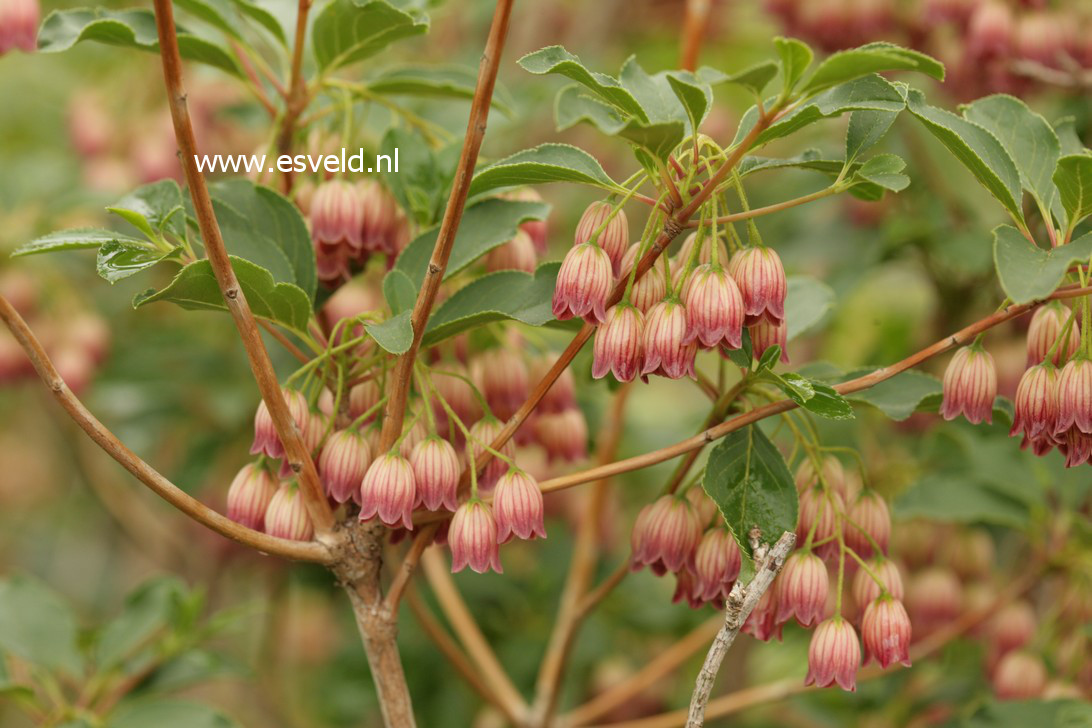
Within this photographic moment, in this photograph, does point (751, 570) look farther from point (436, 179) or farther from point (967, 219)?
point (967, 219)

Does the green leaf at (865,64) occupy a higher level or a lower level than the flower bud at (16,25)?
lower

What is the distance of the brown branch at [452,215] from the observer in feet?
3.28

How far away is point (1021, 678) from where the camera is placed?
1.80 m

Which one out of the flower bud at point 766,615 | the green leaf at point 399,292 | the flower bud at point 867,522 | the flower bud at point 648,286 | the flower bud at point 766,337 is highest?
the green leaf at point 399,292

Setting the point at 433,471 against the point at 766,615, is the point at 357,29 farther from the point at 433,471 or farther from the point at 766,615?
the point at 766,615

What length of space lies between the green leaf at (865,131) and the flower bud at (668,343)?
24 centimetres

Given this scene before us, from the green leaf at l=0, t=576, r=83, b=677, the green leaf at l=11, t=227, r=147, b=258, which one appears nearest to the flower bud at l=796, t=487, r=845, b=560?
the green leaf at l=11, t=227, r=147, b=258

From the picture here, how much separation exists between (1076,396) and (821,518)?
286 mm

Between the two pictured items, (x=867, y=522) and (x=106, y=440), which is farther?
(x=867, y=522)

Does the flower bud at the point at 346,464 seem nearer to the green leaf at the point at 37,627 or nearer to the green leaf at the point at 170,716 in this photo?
the green leaf at the point at 170,716

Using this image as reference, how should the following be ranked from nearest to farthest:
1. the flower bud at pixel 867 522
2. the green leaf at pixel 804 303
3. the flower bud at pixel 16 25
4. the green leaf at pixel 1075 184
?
the green leaf at pixel 1075 184 < the flower bud at pixel 867 522 < the green leaf at pixel 804 303 < the flower bud at pixel 16 25

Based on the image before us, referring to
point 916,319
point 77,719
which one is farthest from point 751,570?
point 916,319

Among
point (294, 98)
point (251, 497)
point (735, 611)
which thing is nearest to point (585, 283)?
point (735, 611)

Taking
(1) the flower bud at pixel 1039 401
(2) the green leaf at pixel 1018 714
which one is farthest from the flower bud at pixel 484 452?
(2) the green leaf at pixel 1018 714
